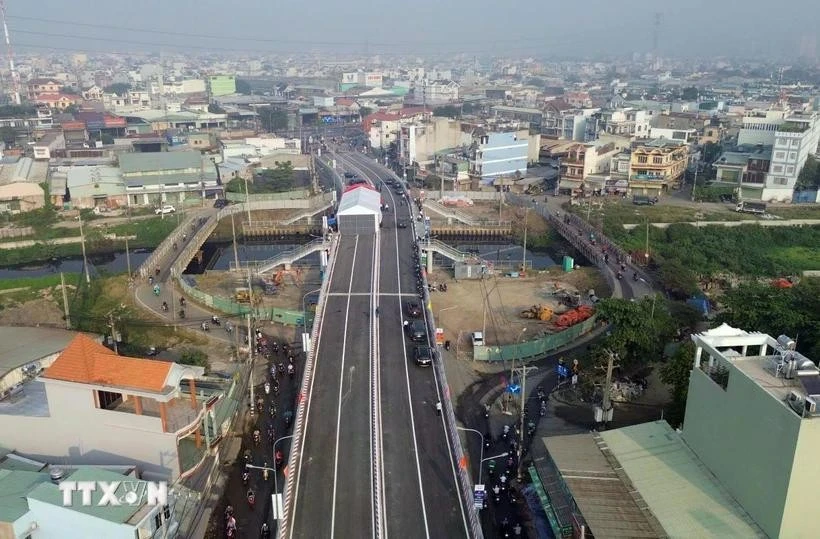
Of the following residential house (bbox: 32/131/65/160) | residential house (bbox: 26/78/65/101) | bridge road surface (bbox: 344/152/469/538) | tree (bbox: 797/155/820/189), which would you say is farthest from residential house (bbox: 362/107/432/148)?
residential house (bbox: 26/78/65/101)

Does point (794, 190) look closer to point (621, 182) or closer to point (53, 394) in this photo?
point (621, 182)

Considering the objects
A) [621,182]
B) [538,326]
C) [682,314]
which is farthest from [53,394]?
[621,182]

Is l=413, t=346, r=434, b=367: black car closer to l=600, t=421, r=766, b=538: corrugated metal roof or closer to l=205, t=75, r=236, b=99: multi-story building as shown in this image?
l=600, t=421, r=766, b=538: corrugated metal roof

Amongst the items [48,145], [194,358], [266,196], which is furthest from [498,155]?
[48,145]

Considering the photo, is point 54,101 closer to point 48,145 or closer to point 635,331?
point 48,145

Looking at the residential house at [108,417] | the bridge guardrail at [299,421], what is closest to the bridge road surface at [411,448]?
the bridge guardrail at [299,421]
